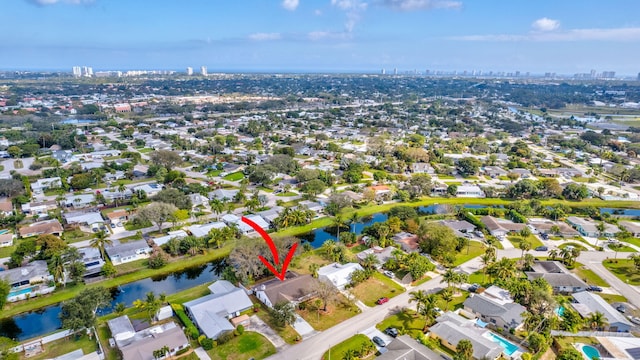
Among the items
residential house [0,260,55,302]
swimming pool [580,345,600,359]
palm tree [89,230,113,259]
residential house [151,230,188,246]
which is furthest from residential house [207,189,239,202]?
swimming pool [580,345,600,359]

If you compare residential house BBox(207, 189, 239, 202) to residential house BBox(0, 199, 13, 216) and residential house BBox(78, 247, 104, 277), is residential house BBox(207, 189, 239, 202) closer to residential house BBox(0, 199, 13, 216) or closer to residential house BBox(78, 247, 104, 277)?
residential house BBox(78, 247, 104, 277)

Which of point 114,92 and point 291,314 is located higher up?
point 114,92

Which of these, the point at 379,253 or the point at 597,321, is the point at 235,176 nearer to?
the point at 379,253

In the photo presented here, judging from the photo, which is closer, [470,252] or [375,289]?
[375,289]

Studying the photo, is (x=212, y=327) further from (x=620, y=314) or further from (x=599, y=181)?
(x=599, y=181)

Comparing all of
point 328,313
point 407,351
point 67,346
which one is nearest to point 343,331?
point 328,313

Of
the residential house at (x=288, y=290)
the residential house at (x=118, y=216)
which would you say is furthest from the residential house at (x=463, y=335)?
the residential house at (x=118, y=216)

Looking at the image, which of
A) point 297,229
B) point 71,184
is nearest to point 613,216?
point 297,229
